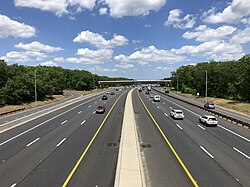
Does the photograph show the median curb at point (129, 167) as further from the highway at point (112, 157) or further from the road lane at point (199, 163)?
the road lane at point (199, 163)

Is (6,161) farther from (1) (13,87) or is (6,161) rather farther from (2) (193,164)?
(1) (13,87)

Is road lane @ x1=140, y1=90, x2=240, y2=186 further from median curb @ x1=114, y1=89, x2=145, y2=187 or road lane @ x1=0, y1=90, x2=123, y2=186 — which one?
road lane @ x1=0, y1=90, x2=123, y2=186

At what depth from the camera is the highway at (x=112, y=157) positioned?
14.0 metres

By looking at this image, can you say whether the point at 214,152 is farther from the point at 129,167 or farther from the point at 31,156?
the point at 31,156

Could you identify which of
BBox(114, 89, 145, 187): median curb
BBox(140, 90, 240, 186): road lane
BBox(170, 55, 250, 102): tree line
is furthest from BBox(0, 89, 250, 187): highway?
BBox(170, 55, 250, 102): tree line

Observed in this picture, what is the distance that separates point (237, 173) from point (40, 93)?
8439 cm

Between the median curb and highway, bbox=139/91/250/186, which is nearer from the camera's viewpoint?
the median curb

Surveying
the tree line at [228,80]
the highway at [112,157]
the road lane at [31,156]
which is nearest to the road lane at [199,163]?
the highway at [112,157]

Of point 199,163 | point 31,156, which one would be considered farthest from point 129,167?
point 31,156

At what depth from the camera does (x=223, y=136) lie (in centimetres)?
2661

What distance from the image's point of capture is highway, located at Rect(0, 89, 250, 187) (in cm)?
1403

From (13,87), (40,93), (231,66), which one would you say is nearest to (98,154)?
(13,87)

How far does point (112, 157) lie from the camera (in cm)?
1848

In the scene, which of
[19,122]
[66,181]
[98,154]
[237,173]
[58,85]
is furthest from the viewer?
[58,85]
